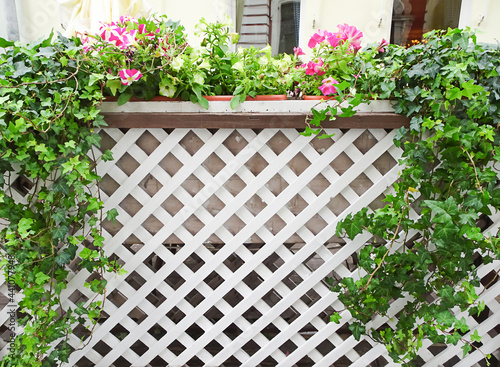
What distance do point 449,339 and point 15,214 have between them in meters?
1.59

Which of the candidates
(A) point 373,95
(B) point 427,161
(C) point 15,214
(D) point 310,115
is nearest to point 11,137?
(C) point 15,214

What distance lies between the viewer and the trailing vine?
1.12 meters

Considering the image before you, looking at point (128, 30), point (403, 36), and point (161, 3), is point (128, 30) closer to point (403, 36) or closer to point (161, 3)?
point (161, 3)

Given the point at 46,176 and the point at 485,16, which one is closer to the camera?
the point at 46,176

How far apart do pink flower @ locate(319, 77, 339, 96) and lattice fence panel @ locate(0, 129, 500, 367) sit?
167 mm

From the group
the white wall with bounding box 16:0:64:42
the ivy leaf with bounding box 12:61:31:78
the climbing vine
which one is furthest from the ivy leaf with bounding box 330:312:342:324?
the white wall with bounding box 16:0:64:42

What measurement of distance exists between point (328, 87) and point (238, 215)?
58 centimetres

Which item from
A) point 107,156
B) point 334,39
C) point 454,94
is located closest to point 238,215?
point 107,156

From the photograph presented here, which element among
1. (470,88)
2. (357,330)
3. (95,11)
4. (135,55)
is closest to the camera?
(470,88)

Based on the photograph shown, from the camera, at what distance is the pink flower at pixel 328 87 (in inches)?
47.4

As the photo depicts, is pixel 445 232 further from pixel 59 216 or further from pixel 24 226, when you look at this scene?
pixel 24 226

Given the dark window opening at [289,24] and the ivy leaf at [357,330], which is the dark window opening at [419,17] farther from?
the ivy leaf at [357,330]

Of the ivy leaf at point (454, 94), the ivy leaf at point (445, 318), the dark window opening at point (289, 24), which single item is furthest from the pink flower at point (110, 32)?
the dark window opening at point (289, 24)

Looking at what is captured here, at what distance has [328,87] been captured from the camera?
3.97 ft
